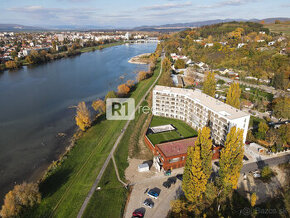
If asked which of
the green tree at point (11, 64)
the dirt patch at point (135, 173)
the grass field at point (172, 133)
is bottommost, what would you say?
the dirt patch at point (135, 173)

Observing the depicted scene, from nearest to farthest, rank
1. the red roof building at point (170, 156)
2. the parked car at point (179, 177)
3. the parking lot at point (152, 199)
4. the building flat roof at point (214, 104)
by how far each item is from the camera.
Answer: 1. the parking lot at point (152, 199)
2. the parked car at point (179, 177)
3. the red roof building at point (170, 156)
4. the building flat roof at point (214, 104)

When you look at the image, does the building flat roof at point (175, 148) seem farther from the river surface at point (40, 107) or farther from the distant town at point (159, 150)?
the river surface at point (40, 107)

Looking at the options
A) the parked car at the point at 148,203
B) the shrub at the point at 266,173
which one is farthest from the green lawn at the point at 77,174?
the shrub at the point at 266,173

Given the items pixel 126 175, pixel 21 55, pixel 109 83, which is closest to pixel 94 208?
pixel 126 175

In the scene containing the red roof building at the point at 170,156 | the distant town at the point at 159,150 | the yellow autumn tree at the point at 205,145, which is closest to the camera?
the yellow autumn tree at the point at 205,145

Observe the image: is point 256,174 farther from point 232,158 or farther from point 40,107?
point 40,107

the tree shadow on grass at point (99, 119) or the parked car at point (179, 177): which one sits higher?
the tree shadow on grass at point (99, 119)

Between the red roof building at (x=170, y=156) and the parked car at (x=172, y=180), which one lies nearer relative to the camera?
the parked car at (x=172, y=180)
